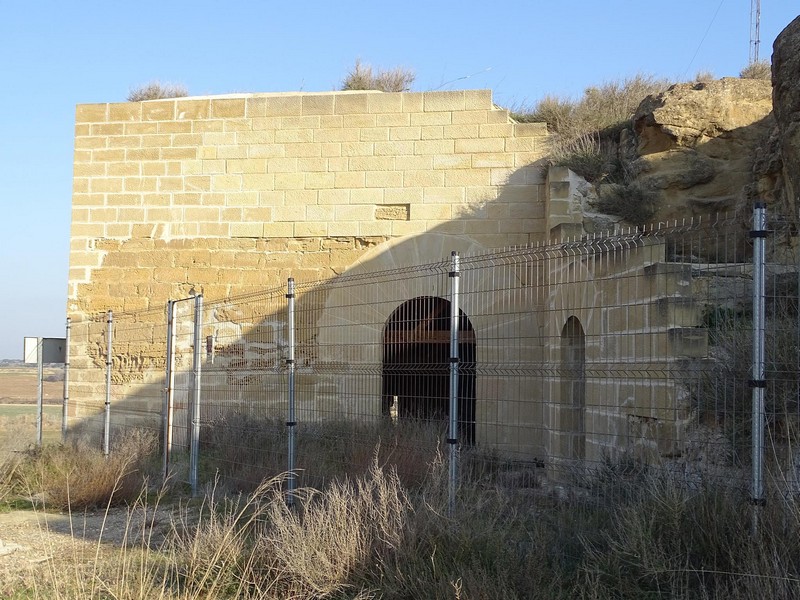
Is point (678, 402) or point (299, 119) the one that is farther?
point (299, 119)

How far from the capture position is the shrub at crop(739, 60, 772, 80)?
14039 millimetres

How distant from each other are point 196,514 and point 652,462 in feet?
14.2

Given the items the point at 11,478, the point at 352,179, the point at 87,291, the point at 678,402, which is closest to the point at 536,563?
the point at 678,402

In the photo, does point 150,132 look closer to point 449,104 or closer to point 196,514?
point 449,104

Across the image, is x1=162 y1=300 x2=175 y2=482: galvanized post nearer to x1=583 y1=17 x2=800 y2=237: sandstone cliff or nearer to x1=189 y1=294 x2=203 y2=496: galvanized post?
x1=189 y1=294 x2=203 y2=496: galvanized post

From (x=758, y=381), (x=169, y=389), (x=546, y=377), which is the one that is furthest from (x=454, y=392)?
(x=169, y=389)

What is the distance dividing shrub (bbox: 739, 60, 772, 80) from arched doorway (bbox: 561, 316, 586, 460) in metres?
7.87

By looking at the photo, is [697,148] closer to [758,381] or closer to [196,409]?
[196,409]

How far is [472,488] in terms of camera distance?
→ 5.97 meters

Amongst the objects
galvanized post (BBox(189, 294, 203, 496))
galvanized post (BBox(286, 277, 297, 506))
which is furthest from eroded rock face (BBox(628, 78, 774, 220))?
galvanized post (BBox(189, 294, 203, 496))

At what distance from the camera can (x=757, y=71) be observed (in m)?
14.2

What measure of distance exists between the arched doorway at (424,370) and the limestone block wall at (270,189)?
143 centimetres

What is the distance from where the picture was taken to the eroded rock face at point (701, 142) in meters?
11.1

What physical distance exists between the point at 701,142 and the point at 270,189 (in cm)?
557
